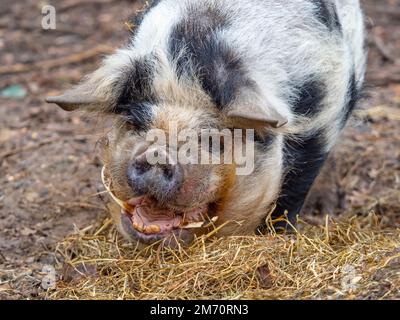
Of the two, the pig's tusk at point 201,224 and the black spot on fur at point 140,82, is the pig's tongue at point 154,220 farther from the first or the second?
the black spot on fur at point 140,82

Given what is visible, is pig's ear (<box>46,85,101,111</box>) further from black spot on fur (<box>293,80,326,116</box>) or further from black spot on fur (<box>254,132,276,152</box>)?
black spot on fur (<box>293,80,326,116</box>)

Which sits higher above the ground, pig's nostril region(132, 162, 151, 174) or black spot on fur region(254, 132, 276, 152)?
black spot on fur region(254, 132, 276, 152)

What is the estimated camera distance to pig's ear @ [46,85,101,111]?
433 centimetres

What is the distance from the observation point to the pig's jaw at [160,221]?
435cm

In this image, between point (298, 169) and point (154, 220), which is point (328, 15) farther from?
point (154, 220)

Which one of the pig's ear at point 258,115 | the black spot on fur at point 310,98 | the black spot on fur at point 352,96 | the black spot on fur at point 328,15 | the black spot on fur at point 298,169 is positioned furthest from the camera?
the black spot on fur at point 352,96

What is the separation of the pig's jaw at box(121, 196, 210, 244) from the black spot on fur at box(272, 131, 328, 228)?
66cm

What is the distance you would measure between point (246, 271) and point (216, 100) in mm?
913

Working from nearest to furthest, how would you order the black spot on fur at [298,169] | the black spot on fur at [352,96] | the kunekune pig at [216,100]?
the kunekune pig at [216,100], the black spot on fur at [298,169], the black spot on fur at [352,96]

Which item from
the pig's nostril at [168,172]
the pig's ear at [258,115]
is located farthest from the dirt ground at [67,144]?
the pig's ear at [258,115]

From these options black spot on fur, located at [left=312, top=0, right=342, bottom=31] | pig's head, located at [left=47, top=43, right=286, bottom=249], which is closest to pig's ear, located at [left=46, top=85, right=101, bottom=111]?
pig's head, located at [left=47, top=43, right=286, bottom=249]

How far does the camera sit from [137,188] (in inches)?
163

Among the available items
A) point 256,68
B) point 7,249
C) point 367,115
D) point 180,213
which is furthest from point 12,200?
point 367,115
